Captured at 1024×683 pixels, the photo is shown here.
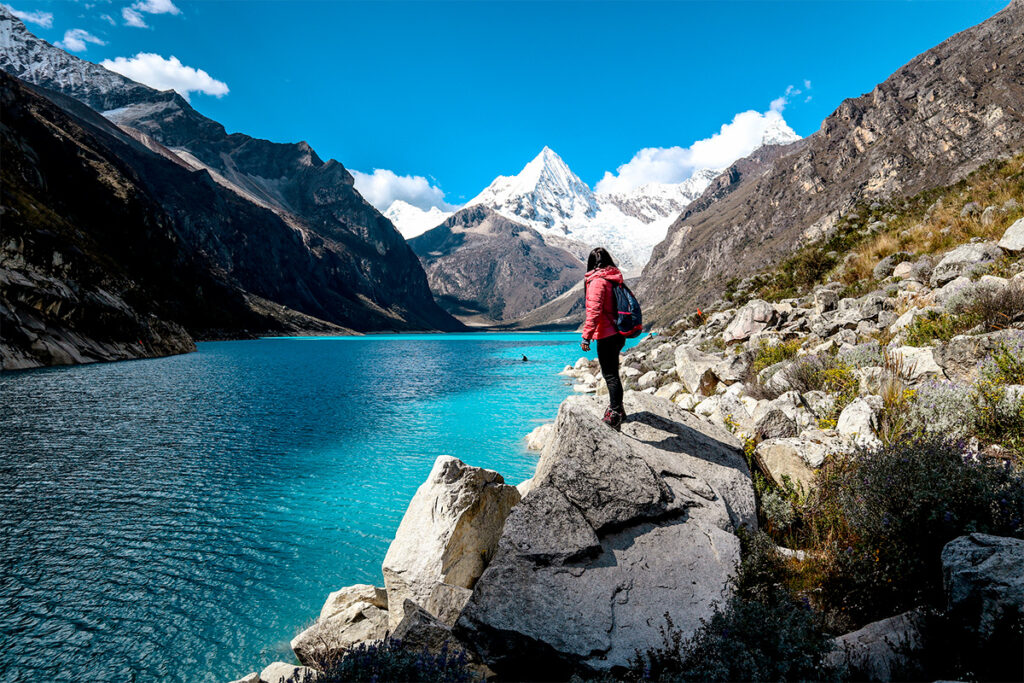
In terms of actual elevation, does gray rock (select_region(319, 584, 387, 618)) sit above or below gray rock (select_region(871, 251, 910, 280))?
below

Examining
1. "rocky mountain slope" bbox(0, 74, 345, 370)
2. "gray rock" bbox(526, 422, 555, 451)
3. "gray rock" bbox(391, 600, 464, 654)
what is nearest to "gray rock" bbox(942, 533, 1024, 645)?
"gray rock" bbox(391, 600, 464, 654)

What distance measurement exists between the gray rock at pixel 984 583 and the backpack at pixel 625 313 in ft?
14.8

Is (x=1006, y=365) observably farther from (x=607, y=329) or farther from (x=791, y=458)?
(x=607, y=329)

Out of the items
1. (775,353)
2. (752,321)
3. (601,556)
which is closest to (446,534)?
(601,556)

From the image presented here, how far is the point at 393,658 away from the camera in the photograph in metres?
3.92

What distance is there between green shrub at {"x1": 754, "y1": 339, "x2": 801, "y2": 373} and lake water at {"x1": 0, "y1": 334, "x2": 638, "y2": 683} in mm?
8581

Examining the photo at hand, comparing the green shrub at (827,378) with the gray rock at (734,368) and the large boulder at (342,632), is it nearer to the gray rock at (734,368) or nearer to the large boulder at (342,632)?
the gray rock at (734,368)

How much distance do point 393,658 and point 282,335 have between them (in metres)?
176

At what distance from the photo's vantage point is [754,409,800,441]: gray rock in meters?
7.96

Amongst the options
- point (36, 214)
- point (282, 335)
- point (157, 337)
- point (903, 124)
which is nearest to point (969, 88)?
point (903, 124)

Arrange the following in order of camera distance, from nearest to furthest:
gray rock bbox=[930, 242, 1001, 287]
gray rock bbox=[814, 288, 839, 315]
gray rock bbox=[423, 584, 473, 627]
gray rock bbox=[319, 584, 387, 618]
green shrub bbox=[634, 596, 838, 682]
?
green shrub bbox=[634, 596, 838, 682] → gray rock bbox=[423, 584, 473, 627] → gray rock bbox=[319, 584, 387, 618] → gray rock bbox=[930, 242, 1001, 287] → gray rock bbox=[814, 288, 839, 315]

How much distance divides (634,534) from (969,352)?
7.05 m

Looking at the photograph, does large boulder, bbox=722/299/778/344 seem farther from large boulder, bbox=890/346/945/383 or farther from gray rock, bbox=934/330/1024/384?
gray rock, bbox=934/330/1024/384

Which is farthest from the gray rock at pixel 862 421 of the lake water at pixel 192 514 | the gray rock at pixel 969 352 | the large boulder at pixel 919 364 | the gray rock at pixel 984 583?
the lake water at pixel 192 514
